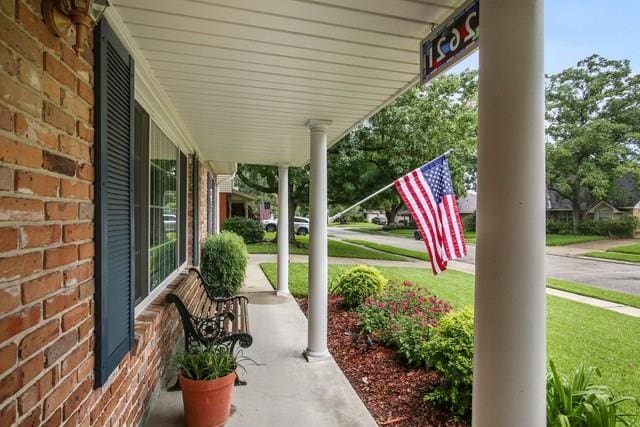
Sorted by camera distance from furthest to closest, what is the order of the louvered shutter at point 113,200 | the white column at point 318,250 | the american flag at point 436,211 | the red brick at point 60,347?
the white column at point 318,250 < the american flag at point 436,211 < the louvered shutter at point 113,200 < the red brick at point 60,347

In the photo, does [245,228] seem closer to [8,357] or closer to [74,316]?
[74,316]

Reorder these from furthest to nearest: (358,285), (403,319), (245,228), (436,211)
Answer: (245,228) < (358,285) < (403,319) < (436,211)

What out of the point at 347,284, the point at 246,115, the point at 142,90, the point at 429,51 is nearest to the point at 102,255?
the point at 142,90

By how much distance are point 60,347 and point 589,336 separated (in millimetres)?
6730

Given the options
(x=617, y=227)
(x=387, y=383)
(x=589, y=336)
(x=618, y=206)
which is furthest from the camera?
(x=618, y=206)

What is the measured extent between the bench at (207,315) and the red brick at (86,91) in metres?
2.11

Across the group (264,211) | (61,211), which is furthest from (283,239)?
(264,211)

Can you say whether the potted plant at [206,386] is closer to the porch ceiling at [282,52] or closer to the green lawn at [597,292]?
the porch ceiling at [282,52]

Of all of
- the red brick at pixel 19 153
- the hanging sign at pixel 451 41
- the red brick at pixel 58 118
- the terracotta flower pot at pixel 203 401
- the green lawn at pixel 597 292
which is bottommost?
the green lawn at pixel 597 292

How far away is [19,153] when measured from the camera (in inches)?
45.9

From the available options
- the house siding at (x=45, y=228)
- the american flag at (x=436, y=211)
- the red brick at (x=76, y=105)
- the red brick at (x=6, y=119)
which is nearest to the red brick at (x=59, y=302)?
the house siding at (x=45, y=228)

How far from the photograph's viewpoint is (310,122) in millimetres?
4082

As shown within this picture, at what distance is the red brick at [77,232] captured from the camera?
1470 mm

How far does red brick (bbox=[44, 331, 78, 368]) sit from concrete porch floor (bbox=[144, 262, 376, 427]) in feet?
5.71
